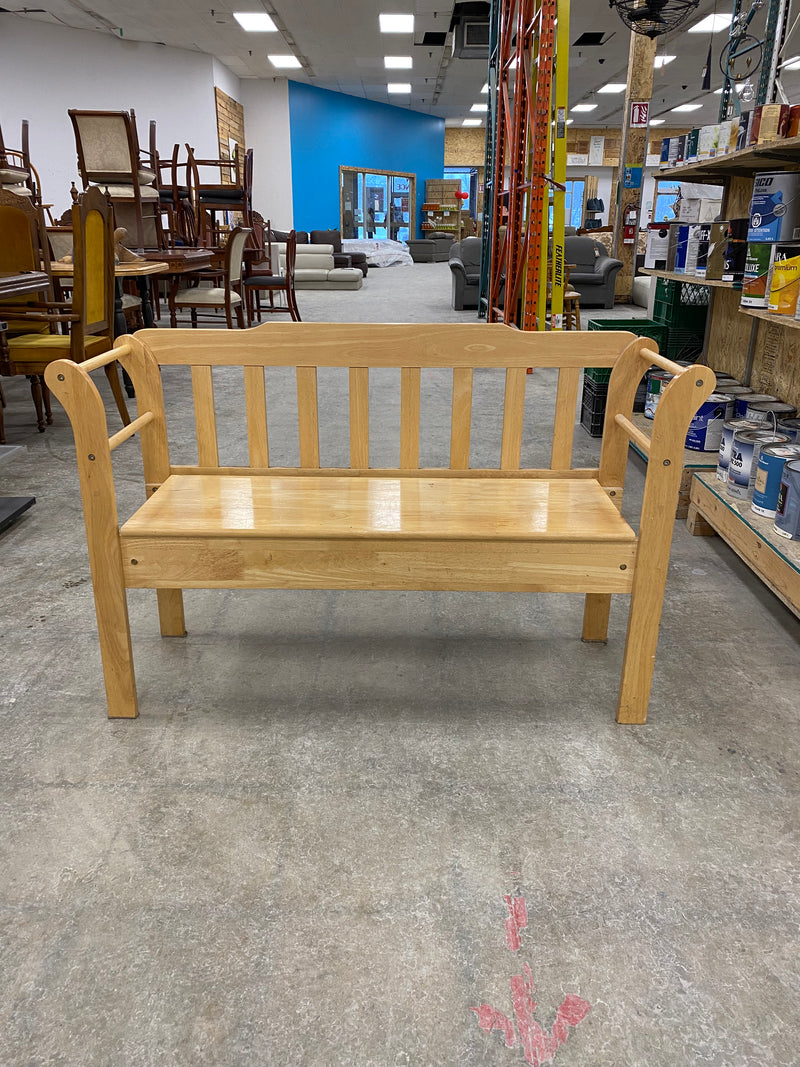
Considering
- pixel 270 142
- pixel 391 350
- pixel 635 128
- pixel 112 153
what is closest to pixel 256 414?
pixel 391 350

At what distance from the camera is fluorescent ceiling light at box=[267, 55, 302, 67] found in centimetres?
1373

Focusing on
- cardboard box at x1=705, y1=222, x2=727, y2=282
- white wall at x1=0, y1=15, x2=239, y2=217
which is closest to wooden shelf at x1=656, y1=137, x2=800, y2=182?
cardboard box at x1=705, y1=222, x2=727, y2=282

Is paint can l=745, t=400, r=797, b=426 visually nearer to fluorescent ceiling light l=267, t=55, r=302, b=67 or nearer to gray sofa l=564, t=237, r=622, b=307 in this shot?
gray sofa l=564, t=237, r=622, b=307

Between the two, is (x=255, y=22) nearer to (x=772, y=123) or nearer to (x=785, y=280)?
(x=772, y=123)

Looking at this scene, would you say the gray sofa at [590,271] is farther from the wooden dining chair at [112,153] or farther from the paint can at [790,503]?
the paint can at [790,503]

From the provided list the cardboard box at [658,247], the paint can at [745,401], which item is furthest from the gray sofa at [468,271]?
the paint can at [745,401]

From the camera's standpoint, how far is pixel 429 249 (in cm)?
1839

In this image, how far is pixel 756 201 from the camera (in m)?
2.65

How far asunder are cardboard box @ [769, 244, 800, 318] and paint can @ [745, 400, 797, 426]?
456mm

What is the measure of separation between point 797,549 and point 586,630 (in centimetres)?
61

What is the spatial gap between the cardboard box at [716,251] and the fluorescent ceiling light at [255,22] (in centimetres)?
1025

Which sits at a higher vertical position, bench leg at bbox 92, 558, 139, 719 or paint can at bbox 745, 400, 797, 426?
paint can at bbox 745, 400, 797, 426

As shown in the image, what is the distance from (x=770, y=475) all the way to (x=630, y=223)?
7.84m

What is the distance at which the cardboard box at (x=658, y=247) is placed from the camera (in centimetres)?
372
